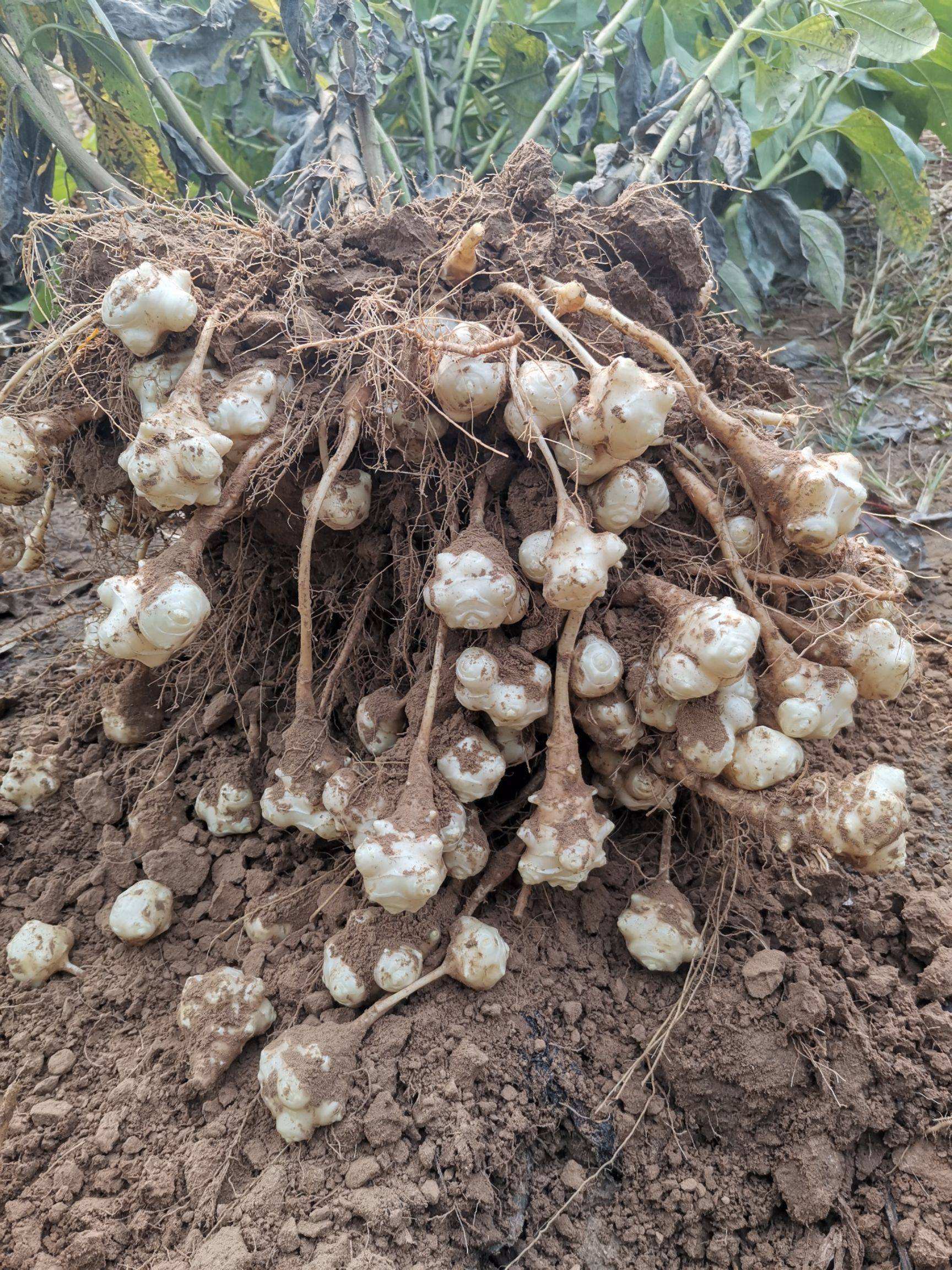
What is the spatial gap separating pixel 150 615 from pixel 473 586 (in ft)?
1.27

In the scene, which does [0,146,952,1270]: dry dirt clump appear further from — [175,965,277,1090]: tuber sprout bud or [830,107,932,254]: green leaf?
[830,107,932,254]: green leaf

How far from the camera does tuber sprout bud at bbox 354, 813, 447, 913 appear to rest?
3.34 feet

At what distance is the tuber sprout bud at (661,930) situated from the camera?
3.70 ft

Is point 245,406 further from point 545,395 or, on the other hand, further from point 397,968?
point 397,968

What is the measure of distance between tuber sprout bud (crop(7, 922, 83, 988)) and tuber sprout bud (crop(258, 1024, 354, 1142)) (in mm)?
412

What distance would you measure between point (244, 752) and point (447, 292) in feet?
2.66

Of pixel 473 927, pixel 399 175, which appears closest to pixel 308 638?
pixel 473 927

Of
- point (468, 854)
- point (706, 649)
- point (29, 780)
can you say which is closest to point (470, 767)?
point (468, 854)

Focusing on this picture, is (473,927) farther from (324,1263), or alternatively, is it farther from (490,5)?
(490,5)

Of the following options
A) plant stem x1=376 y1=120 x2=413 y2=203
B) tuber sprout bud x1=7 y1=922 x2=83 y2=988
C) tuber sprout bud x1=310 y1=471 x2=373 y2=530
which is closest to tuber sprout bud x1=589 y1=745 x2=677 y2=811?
tuber sprout bud x1=310 y1=471 x2=373 y2=530

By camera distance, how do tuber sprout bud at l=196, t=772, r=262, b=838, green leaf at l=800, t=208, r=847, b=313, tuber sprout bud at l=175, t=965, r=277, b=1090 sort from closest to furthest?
tuber sprout bud at l=175, t=965, r=277, b=1090 < tuber sprout bud at l=196, t=772, r=262, b=838 < green leaf at l=800, t=208, r=847, b=313

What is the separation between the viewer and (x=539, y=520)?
1174 mm

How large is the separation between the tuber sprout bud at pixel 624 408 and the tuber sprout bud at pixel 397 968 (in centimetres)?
69

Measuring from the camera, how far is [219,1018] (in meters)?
1.10
